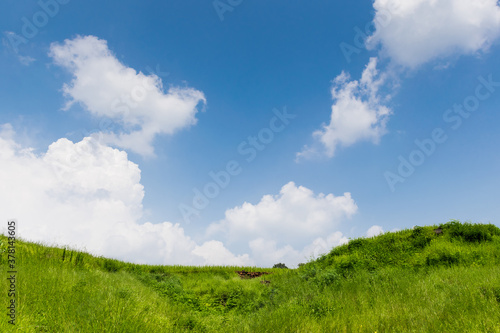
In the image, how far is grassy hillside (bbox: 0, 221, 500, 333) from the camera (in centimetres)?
684

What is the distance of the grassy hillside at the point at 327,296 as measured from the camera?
6.84 m

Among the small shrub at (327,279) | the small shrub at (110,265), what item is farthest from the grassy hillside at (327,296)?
the small shrub at (110,265)

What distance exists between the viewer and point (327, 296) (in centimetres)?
1049

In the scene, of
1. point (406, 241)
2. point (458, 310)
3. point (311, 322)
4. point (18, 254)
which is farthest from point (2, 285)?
point (406, 241)

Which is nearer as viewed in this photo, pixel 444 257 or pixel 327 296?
pixel 327 296

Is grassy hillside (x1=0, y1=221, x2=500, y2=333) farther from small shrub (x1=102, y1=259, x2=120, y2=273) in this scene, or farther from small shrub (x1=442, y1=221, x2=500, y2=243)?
small shrub (x1=102, y1=259, x2=120, y2=273)

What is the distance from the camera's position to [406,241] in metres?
16.0

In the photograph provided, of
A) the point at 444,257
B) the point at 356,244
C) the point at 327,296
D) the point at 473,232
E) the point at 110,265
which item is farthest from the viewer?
the point at 110,265

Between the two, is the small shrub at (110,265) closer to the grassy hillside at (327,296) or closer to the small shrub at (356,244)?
the grassy hillside at (327,296)

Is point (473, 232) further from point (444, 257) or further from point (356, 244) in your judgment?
point (356, 244)

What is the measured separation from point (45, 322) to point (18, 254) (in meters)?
8.85

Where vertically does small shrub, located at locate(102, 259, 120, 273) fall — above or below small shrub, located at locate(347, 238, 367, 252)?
below

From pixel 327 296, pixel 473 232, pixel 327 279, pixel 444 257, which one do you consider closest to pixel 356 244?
pixel 444 257

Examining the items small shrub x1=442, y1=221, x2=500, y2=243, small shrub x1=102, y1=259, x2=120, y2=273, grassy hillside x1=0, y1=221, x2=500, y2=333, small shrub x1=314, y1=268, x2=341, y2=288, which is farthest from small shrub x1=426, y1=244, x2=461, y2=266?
small shrub x1=102, y1=259, x2=120, y2=273
